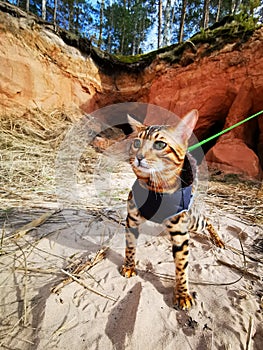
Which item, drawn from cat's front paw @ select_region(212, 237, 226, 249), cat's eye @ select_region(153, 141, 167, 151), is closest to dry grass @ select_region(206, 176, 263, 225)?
cat's front paw @ select_region(212, 237, 226, 249)

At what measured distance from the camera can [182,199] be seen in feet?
3.98

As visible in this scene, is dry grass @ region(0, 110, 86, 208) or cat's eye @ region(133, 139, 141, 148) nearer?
cat's eye @ region(133, 139, 141, 148)

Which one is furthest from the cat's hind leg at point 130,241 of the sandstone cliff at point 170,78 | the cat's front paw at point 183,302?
the sandstone cliff at point 170,78

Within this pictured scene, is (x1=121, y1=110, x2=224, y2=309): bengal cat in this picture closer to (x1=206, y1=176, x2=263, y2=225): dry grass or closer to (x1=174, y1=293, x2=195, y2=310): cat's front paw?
(x1=174, y1=293, x2=195, y2=310): cat's front paw

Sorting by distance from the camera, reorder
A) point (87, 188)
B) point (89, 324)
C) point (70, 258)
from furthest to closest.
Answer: point (87, 188) < point (70, 258) < point (89, 324)

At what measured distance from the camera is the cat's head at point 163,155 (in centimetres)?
125

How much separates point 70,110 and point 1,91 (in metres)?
2.10

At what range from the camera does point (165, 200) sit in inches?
48.3

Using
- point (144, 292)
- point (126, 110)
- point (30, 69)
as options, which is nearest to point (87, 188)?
point (144, 292)

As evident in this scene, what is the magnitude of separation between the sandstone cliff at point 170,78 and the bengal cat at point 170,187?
4048 mm

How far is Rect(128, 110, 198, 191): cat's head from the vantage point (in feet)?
4.09

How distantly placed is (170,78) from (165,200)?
22.9 ft

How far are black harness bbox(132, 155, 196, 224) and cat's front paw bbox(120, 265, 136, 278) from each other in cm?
46

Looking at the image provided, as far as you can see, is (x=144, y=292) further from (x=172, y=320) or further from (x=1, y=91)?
(x=1, y=91)
